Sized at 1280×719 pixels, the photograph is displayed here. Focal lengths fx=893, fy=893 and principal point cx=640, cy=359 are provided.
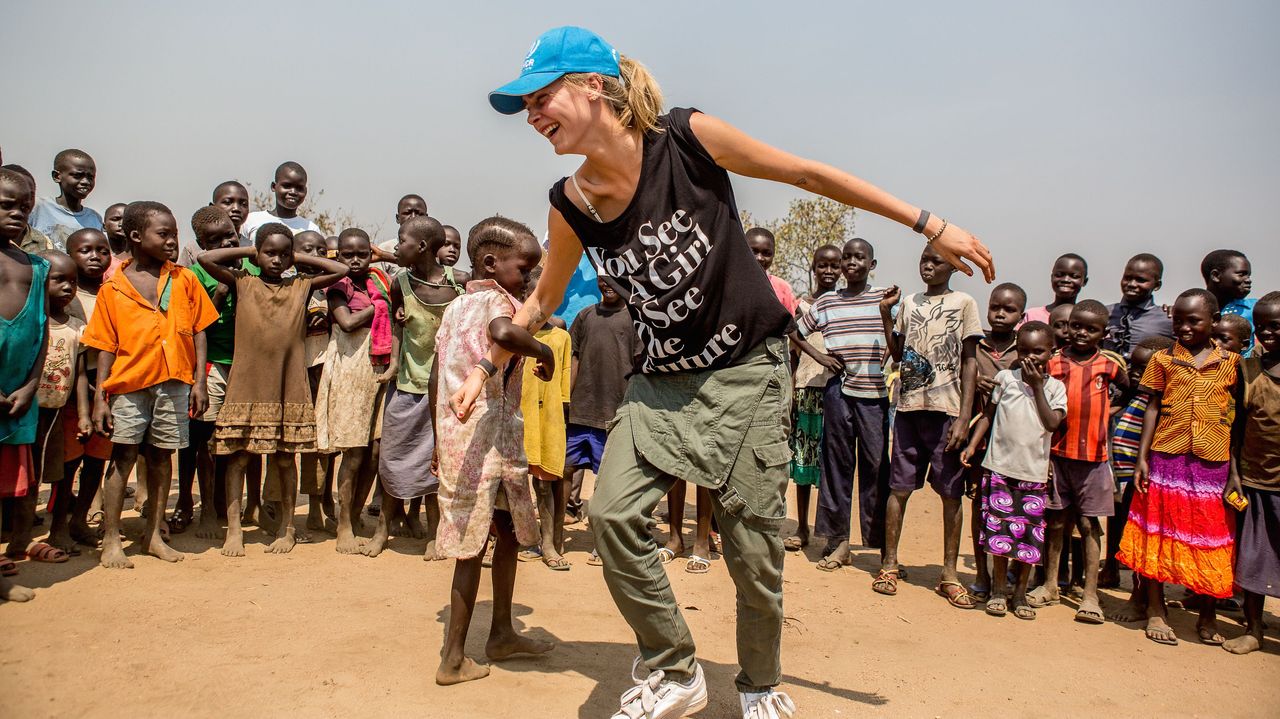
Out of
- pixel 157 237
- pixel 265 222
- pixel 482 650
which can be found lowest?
pixel 482 650

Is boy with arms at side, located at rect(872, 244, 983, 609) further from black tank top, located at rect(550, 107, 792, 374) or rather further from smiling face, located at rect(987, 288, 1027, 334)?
black tank top, located at rect(550, 107, 792, 374)

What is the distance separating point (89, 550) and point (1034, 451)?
555 centimetres

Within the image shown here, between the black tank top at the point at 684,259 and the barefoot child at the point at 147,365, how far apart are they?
3213 mm

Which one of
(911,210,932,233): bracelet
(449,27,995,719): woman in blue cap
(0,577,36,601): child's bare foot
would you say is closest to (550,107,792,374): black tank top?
(449,27,995,719): woman in blue cap

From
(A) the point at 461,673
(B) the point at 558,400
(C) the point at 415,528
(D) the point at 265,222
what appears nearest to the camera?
(A) the point at 461,673

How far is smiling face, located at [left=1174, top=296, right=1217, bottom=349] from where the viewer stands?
482 centimetres

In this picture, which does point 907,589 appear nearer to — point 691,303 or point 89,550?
point 691,303

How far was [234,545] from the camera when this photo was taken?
540 cm

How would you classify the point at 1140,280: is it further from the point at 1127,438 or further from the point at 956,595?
the point at 956,595

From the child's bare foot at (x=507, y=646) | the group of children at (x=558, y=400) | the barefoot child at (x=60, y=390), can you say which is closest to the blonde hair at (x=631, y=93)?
the group of children at (x=558, y=400)

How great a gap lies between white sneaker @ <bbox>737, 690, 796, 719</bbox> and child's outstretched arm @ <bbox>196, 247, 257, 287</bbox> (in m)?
4.28

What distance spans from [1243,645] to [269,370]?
576cm

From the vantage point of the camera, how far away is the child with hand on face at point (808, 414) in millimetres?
6613

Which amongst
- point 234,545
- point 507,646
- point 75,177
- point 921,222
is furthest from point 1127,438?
point 75,177
